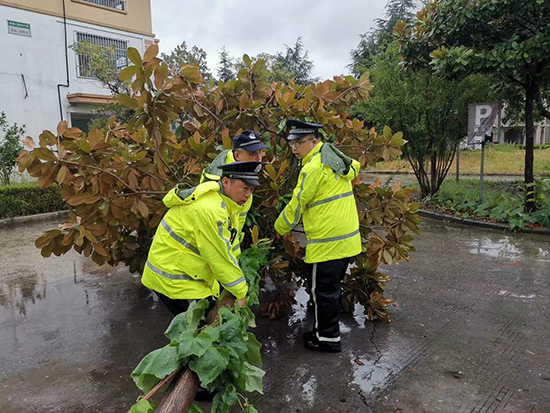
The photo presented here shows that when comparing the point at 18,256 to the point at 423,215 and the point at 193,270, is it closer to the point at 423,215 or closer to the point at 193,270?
the point at 193,270

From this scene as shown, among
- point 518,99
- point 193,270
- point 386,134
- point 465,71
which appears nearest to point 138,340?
point 193,270

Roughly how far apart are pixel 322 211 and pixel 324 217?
2.1 inches

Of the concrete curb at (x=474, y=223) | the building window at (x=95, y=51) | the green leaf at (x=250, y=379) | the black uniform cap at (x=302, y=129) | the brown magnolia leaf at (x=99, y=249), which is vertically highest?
the building window at (x=95, y=51)

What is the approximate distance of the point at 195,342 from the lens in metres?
2.03

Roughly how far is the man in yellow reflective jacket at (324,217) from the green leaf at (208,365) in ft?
5.65

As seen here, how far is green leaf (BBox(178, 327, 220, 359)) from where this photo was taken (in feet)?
6.48

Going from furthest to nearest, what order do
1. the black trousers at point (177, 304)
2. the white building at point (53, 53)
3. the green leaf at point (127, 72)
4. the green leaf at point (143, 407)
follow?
the white building at point (53, 53), the green leaf at point (127, 72), the black trousers at point (177, 304), the green leaf at point (143, 407)

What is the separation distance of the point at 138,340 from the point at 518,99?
10.9 meters

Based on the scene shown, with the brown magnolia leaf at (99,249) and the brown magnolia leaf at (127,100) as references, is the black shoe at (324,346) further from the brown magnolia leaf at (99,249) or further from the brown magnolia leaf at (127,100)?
the brown magnolia leaf at (127,100)

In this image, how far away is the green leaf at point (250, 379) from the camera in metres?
2.22

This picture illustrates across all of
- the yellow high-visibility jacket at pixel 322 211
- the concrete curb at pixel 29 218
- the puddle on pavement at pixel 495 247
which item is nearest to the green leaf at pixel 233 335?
the yellow high-visibility jacket at pixel 322 211

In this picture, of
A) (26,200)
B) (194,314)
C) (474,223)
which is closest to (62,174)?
(194,314)

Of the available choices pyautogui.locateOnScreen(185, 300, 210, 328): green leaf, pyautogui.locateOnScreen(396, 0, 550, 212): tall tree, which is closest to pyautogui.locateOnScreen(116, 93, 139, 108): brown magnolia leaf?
pyautogui.locateOnScreen(185, 300, 210, 328): green leaf

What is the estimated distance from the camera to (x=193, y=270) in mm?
2818
